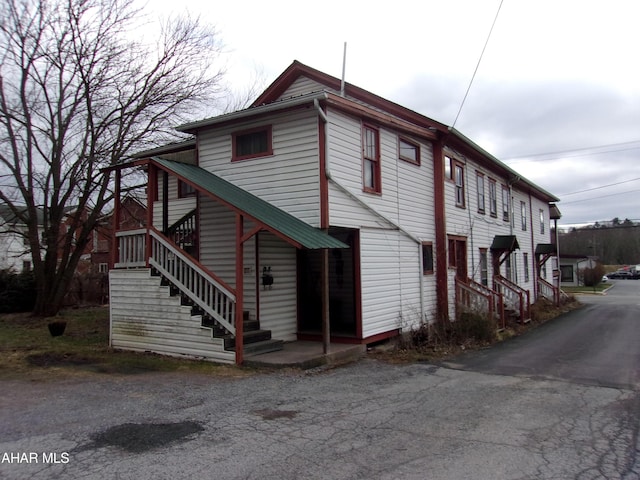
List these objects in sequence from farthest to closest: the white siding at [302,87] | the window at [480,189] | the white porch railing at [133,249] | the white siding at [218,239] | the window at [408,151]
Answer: the window at [480,189] → the white siding at [302,87] → the window at [408,151] → the white siding at [218,239] → the white porch railing at [133,249]

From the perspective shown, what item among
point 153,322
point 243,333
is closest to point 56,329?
point 153,322

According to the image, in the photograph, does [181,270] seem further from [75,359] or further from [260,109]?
[260,109]

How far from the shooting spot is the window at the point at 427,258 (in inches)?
524

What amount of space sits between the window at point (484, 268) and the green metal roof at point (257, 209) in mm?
9591

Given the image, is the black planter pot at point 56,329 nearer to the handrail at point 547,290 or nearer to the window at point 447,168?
the window at point 447,168

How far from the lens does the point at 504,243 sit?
725 inches

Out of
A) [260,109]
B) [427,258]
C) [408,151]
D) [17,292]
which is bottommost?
[17,292]

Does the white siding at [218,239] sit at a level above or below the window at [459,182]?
below

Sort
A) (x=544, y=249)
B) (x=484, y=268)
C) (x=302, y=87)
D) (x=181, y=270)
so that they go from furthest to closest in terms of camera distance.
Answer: (x=544, y=249)
(x=484, y=268)
(x=302, y=87)
(x=181, y=270)

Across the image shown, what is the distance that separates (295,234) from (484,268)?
11.3 metres

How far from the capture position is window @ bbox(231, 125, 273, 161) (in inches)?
427

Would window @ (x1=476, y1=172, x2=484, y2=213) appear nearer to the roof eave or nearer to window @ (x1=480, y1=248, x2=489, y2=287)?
window @ (x1=480, y1=248, x2=489, y2=287)

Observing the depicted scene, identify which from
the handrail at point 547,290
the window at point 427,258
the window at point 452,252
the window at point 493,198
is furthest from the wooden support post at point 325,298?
the handrail at point 547,290

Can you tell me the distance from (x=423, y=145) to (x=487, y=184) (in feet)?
19.5
